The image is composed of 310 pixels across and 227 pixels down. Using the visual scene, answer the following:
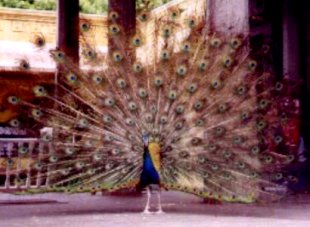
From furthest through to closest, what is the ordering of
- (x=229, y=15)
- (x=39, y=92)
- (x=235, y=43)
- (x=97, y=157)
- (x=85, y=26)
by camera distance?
(x=229, y=15) < (x=85, y=26) < (x=235, y=43) < (x=39, y=92) < (x=97, y=157)

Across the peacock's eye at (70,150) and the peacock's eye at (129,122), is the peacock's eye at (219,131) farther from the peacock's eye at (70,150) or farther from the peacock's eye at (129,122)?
the peacock's eye at (70,150)

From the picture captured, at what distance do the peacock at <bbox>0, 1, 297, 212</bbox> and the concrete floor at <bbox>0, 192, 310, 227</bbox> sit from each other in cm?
35

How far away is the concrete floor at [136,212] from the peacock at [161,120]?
0.35m

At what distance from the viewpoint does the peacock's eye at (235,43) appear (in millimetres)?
9887

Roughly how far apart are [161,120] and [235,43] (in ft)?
4.94

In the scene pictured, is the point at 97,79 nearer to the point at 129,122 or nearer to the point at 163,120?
the point at 129,122

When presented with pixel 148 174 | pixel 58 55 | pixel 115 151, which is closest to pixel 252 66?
pixel 148 174

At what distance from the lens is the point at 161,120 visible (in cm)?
962

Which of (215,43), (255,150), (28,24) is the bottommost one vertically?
(255,150)

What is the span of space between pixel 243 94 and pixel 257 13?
19.4 feet

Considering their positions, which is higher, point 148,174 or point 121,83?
point 121,83

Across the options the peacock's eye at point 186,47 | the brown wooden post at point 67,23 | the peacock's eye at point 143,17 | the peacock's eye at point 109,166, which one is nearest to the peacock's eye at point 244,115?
the peacock's eye at point 186,47

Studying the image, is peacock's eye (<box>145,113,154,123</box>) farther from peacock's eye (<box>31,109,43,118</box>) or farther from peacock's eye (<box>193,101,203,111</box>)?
peacock's eye (<box>31,109,43,118</box>)

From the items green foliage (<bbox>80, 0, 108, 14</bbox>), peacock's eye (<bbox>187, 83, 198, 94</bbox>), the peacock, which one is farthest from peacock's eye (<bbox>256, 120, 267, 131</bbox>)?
green foliage (<bbox>80, 0, 108, 14</bbox>)
